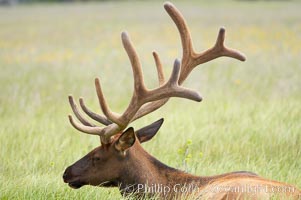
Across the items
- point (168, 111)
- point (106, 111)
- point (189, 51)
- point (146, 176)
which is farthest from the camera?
point (168, 111)

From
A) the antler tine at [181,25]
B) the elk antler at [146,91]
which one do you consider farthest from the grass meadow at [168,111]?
the antler tine at [181,25]

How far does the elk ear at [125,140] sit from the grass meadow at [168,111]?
0.39m

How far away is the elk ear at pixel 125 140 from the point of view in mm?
5293

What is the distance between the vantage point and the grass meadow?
21.8ft

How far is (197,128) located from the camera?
8.33m

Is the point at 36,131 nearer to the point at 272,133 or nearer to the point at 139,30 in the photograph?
the point at 272,133

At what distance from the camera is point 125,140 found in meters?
5.36

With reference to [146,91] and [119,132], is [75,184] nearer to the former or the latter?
[119,132]

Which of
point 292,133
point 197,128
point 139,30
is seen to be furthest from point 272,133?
point 139,30

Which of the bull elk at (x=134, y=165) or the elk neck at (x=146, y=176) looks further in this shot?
the elk neck at (x=146, y=176)

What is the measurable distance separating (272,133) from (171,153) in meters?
1.21

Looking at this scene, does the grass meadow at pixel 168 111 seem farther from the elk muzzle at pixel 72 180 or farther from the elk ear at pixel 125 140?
the elk ear at pixel 125 140

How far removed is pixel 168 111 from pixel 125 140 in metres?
4.70

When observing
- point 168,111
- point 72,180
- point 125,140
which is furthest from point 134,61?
point 168,111
